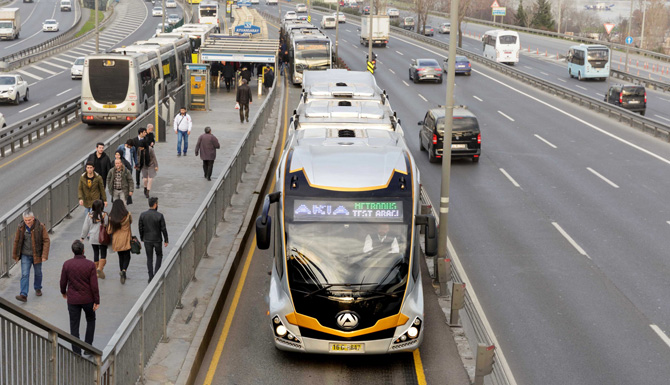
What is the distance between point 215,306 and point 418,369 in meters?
3.49

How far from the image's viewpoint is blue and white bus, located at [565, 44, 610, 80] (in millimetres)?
59075

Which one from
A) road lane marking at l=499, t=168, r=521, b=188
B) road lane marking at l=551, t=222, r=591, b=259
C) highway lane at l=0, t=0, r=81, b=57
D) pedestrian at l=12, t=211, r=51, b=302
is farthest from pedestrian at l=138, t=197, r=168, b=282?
highway lane at l=0, t=0, r=81, b=57

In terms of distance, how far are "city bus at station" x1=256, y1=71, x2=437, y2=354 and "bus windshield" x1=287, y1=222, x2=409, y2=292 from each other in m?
0.01

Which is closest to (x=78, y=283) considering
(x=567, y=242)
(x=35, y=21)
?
(x=567, y=242)

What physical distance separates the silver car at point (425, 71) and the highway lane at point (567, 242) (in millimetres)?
15328

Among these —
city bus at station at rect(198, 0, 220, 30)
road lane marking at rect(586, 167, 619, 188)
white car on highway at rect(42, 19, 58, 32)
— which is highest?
city bus at station at rect(198, 0, 220, 30)

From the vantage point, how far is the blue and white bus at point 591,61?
5908 cm

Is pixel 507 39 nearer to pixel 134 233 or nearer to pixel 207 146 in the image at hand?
pixel 207 146

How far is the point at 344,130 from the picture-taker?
16359 mm

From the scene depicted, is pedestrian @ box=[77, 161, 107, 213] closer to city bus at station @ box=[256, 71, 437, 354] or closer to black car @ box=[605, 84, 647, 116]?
city bus at station @ box=[256, 71, 437, 354]

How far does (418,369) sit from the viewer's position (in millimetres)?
12648

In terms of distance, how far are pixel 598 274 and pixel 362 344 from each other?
7.81 meters

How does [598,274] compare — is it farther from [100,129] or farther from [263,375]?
[100,129]

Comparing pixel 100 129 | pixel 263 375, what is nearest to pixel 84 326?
pixel 263 375
